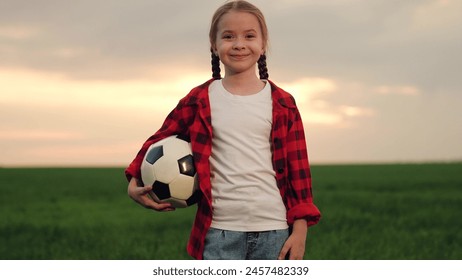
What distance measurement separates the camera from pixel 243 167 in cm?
380

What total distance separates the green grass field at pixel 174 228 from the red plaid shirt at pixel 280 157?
4.13 m

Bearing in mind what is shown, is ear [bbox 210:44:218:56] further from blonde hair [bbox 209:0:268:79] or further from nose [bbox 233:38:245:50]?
nose [bbox 233:38:245:50]

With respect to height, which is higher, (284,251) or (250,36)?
(250,36)

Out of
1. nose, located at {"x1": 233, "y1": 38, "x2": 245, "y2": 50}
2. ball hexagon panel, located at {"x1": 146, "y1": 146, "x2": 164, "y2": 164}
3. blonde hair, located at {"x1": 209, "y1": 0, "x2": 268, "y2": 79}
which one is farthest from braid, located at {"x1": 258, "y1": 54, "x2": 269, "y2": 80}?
ball hexagon panel, located at {"x1": 146, "y1": 146, "x2": 164, "y2": 164}

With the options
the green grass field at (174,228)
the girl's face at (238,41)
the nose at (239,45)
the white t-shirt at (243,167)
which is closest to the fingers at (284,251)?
the white t-shirt at (243,167)

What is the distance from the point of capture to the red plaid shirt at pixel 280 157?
150 inches

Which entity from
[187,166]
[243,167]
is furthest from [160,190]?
[243,167]

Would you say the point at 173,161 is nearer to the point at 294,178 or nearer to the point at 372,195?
the point at 294,178

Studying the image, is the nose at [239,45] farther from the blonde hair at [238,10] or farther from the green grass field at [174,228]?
the green grass field at [174,228]

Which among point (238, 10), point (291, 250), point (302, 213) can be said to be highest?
point (238, 10)

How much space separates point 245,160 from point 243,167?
0.14 feet

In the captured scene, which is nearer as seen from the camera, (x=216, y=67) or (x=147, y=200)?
(x=147, y=200)

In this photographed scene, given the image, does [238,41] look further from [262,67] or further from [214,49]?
[262,67]
